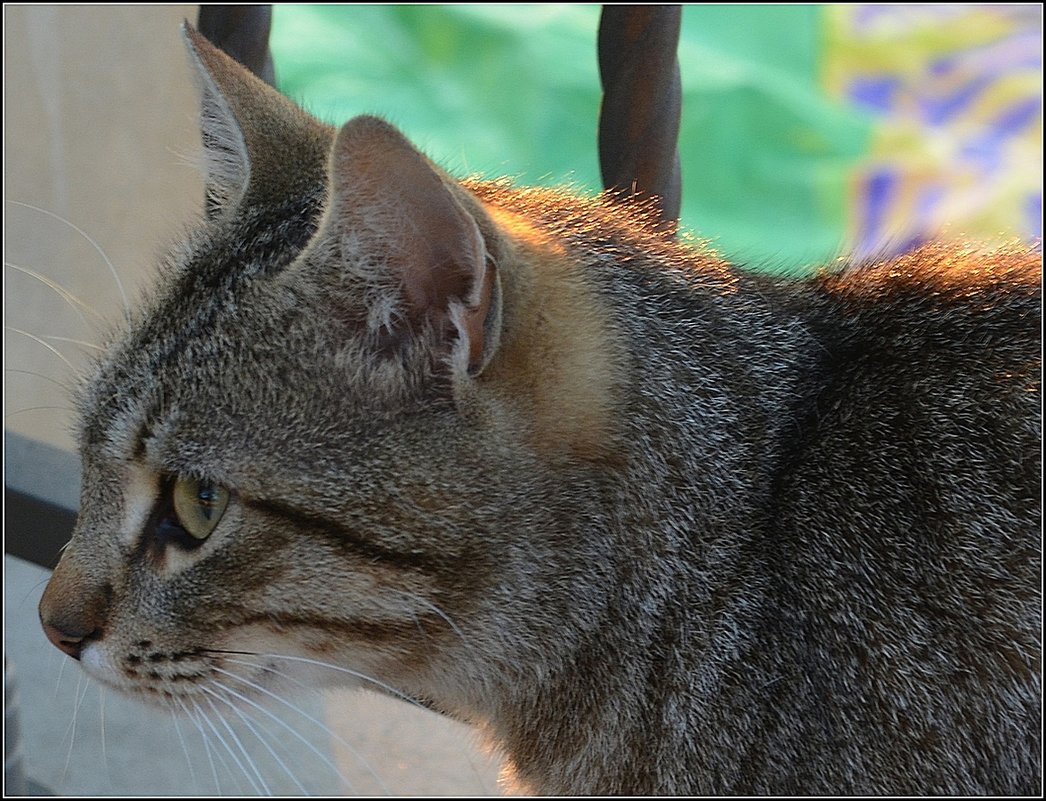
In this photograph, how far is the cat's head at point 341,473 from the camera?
2.76 ft

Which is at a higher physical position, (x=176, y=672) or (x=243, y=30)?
(x=243, y=30)

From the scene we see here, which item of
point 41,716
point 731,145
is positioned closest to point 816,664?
point 41,716

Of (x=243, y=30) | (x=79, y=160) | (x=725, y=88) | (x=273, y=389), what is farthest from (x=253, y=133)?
(x=725, y=88)

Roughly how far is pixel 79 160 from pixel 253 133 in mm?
1758

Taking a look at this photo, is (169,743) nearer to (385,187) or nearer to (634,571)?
(634,571)

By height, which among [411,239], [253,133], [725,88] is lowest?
[411,239]

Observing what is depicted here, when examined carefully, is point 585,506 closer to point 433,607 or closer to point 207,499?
point 433,607

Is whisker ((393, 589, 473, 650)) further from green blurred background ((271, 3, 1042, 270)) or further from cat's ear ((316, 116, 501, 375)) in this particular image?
green blurred background ((271, 3, 1042, 270))

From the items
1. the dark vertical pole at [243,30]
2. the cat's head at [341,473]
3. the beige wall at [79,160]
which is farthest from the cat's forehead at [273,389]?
the beige wall at [79,160]

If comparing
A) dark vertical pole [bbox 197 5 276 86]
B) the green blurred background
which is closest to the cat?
dark vertical pole [bbox 197 5 276 86]

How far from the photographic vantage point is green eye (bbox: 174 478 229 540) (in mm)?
870

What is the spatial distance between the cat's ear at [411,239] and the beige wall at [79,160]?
171 cm

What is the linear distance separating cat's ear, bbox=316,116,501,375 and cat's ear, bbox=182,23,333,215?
0.18 metres

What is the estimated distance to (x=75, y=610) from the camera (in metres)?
0.90
